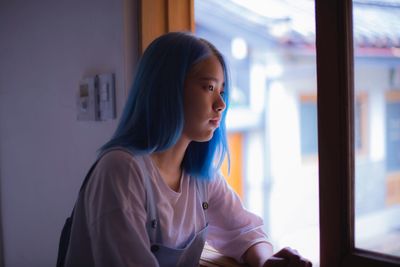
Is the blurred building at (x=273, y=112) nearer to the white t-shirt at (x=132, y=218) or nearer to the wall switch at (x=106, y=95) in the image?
the wall switch at (x=106, y=95)

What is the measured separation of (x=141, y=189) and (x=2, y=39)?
114cm

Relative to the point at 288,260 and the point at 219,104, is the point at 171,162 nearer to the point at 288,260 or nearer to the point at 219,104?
the point at 219,104

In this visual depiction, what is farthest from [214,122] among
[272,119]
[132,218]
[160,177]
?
[272,119]

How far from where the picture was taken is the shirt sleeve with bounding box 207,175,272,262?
3.05 ft

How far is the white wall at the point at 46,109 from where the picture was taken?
106 centimetres

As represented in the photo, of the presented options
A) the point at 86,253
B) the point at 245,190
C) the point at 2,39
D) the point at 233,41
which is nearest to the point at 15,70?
the point at 2,39

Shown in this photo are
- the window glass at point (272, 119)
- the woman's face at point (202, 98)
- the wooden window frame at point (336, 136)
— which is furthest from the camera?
the window glass at point (272, 119)

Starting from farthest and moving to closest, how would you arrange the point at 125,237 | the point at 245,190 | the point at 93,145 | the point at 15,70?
the point at 245,190 → the point at 15,70 → the point at 93,145 → the point at 125,237

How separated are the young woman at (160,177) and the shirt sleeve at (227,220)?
0.6 inches

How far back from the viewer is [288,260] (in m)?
0.75

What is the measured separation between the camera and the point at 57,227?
1244 millimetres

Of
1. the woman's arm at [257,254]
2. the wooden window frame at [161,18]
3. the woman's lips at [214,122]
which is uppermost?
the wooden window frame at [161,18]

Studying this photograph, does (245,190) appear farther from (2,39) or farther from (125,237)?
(125,237)

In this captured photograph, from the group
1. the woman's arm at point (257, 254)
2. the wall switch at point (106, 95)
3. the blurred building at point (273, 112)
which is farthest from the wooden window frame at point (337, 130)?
the blurred building at point (273, 112)
